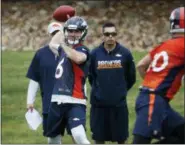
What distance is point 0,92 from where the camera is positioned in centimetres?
1842

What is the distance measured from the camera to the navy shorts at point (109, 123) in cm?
1128

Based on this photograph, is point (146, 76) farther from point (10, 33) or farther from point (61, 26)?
point (10, 33)

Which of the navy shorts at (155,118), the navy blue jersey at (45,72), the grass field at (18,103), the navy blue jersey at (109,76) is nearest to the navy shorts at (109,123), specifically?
the navy blue jersey at (109,76)

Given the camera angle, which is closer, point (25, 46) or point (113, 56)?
point (113, 56)

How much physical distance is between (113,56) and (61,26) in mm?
926

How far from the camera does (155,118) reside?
8430mm

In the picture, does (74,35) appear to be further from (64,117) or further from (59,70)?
(64,117)

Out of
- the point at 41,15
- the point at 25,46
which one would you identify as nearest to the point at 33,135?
the point at 25,46

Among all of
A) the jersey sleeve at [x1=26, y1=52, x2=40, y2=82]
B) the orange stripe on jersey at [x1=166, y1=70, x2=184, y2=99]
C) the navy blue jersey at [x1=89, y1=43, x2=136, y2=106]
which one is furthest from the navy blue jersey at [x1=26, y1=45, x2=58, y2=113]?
the orange stripe on jersey at [x1=166, y1=70, x2=184, y2=99]

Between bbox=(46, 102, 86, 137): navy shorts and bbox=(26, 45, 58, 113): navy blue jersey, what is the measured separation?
0.70 m

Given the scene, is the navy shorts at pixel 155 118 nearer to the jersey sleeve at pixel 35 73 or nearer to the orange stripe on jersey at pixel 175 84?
the orange stripe on jersey at pixel 175 84

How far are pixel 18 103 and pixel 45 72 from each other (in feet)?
20.7

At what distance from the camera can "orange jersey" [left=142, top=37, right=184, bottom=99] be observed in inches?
330

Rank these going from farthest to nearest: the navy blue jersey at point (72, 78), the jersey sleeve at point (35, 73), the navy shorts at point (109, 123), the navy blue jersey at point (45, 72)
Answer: the navy shorts at point (109, 123) → the jersey sleeve at point (35, 73) → the navy blue jersey at point (45, 72) → the navy blue jersey at point (72, 78)
